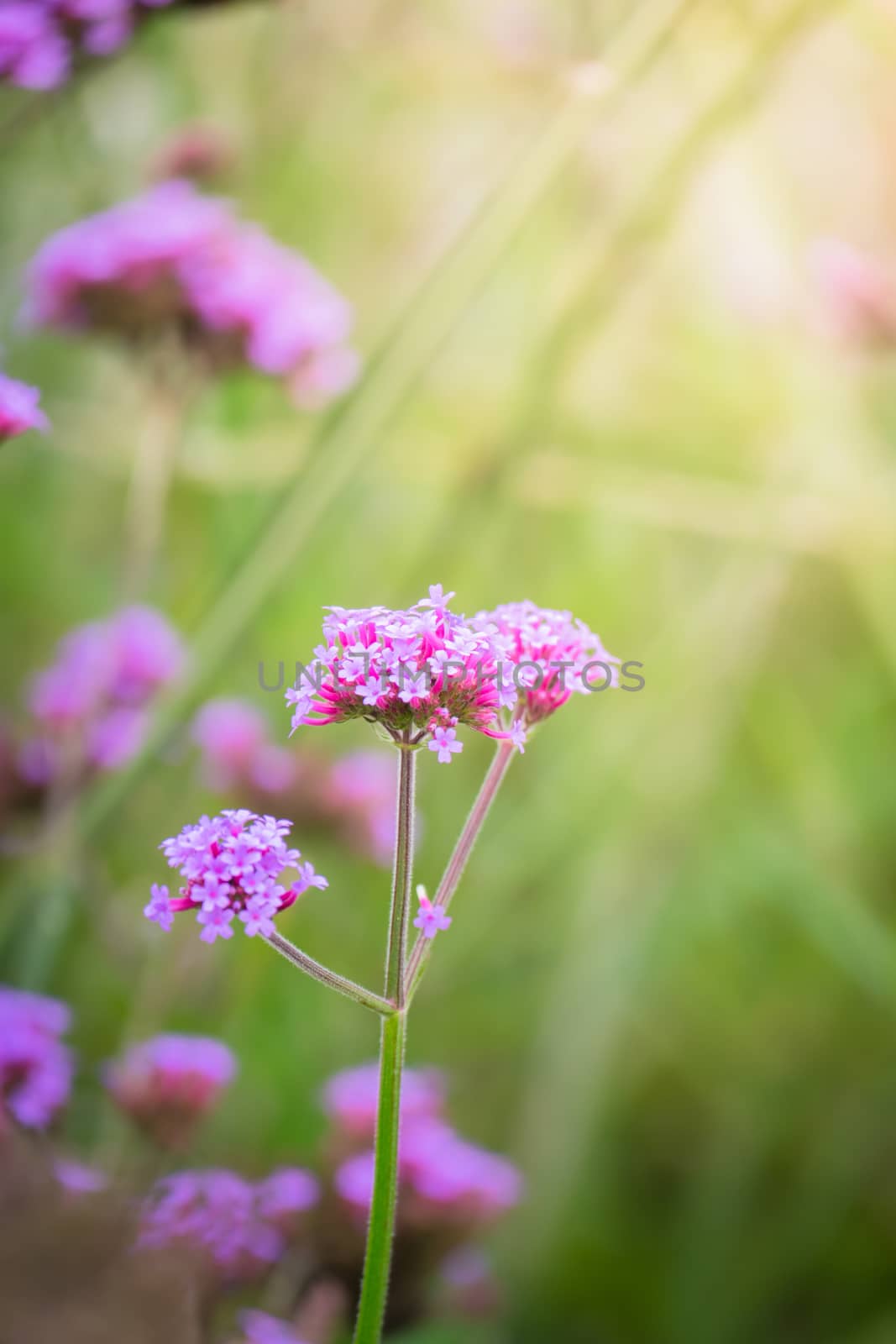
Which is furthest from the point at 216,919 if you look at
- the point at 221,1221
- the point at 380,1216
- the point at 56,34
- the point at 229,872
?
the point at 56,34

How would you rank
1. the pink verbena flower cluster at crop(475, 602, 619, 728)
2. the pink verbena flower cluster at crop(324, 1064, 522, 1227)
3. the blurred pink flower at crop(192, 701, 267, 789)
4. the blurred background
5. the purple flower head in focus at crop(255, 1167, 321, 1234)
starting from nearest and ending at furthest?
the pink verbena flower cluster at crop(475, 602, 619, 728) < the purple flower head in focus at crop(255, 1167, 321, 1234) < the pink verbena flower cluster at crop(324, 1064, 522, 1227) < the blurred background < the blurred pink flower at crop(192, 701, 267, 789)

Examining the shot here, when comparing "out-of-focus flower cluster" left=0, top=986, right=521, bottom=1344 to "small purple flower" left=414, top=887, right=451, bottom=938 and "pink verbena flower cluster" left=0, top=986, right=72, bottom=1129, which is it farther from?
"small purple flower" left=414, top=887, right=451, bottom=938

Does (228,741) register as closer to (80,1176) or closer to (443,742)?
(80,1176)

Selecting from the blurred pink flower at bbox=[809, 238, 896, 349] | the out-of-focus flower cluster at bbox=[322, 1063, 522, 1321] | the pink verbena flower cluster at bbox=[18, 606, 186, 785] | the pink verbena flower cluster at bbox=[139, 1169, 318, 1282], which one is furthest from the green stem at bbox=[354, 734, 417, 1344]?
the blurred pink flower at bbox=[809, 238, 896, 349]

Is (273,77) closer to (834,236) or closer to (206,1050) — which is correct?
(834,236)

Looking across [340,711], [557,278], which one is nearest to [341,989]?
[340,711]
